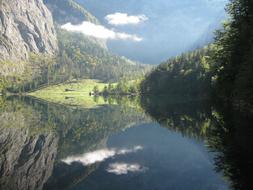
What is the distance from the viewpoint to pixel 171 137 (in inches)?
2106

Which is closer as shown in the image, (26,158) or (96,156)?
(26,158)

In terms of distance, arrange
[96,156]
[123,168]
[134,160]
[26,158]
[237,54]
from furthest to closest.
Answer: [237,54] → [96,156] → [26,158] → [134,160] → [123,168]

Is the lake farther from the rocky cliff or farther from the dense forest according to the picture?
the dense forest

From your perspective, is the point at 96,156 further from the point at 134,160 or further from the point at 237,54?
the point at 237,54

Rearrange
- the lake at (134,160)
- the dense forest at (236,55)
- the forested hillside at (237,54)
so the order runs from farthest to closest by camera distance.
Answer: the dense forest at (236,55) → the forested hillside at (237,54) → the lake at (134,160)

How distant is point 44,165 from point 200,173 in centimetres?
1486

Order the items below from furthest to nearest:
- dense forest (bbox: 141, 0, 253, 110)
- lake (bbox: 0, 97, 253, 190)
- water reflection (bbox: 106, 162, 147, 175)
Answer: dense forest (bbox: 141, 0, 253, 110) → water reflection (bbox: 106, 162, 147, 175) → lake (bbox: 0, 97, 253, 190)

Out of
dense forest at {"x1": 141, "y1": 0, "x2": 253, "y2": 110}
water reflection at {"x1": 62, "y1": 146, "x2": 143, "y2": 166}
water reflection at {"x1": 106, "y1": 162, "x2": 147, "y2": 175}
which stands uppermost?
dense forest at {"x1": 141, "y1": 0, "x2": 253, "y2": 110}

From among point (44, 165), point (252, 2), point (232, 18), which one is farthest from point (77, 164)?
point (232, 18)

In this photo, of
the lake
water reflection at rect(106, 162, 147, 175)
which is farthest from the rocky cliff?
water reflection at rect(106, 162, 147, 175)

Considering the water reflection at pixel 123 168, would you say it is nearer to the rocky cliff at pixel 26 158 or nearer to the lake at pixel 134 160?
the lake at pixel 134 160

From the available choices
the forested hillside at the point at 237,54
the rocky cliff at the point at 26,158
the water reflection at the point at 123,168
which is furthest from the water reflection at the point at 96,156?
the forested hillside at the point at 237,54

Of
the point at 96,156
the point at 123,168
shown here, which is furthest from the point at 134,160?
the point at 96,156

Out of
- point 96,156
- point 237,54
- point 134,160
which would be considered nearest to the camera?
point 134,160
